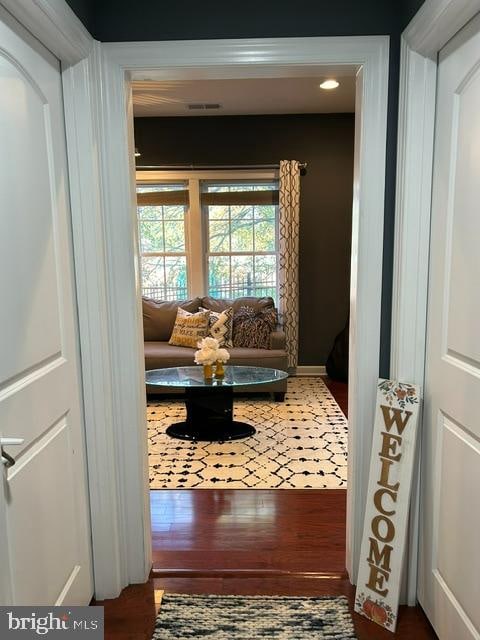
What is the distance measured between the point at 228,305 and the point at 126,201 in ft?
10.8

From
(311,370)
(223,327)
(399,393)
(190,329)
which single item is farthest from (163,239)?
(399,393)

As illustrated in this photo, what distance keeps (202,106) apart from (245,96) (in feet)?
1.75

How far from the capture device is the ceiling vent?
4.63 metres

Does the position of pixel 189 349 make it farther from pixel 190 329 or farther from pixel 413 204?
pixel 413 204

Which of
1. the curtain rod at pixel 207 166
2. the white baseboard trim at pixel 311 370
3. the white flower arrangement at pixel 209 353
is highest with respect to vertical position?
the curtain rod at pixel 207 166

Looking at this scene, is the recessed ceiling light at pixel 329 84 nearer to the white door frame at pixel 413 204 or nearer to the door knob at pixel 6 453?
the white door frame at pixel 413 204

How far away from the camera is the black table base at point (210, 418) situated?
11.6 feet

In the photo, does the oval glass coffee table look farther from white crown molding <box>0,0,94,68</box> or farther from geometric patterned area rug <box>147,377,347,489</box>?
white crown molding <box>0,0,94,68</box>

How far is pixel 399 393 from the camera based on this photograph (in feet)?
5.66

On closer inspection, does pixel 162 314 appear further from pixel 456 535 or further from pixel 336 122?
pixel 456 535

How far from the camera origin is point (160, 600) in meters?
1.91

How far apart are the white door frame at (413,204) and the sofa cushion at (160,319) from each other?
11.2 feet

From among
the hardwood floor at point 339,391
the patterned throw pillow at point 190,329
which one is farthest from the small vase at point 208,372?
the hardwood floor at point 339,391

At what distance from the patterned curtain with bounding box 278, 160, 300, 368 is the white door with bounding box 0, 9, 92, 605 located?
3611mm
